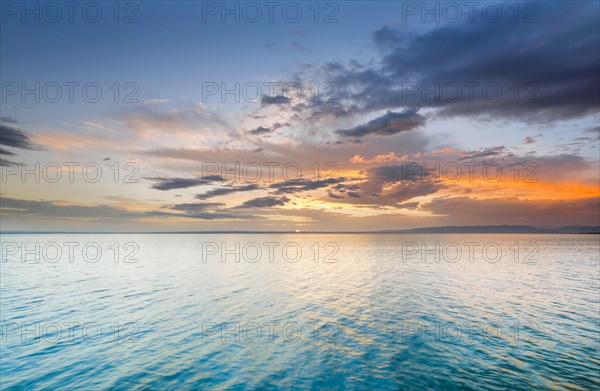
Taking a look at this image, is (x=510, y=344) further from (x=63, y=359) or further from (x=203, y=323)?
(x=63, y=359)

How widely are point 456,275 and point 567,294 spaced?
25.5 metres
